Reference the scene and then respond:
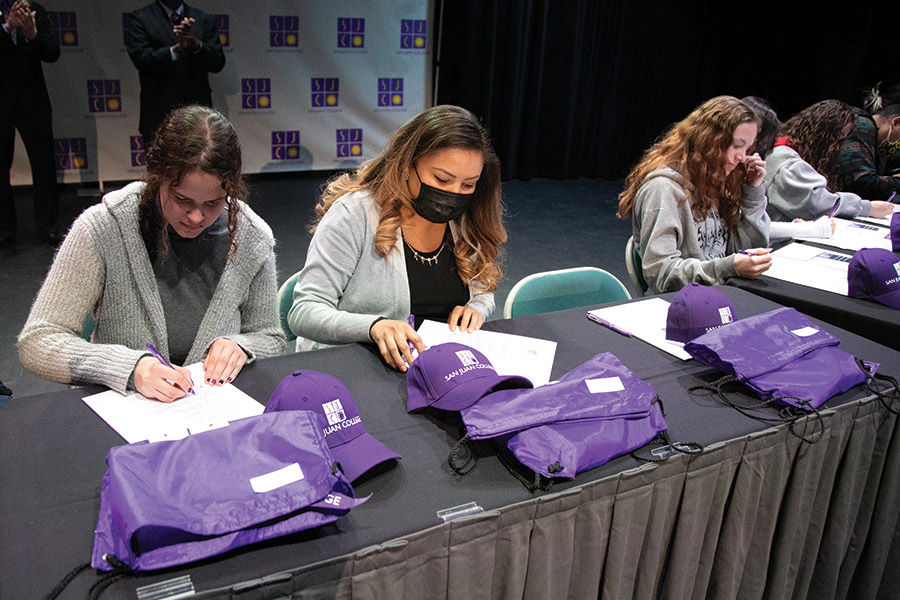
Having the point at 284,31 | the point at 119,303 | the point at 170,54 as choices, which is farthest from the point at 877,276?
the point at 284,31

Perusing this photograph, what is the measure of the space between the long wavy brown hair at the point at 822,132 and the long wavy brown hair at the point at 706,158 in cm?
113

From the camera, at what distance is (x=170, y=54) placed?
462cm

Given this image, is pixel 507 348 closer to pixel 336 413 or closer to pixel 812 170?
pixel 336 413

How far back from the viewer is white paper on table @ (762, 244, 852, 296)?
8.03 feet

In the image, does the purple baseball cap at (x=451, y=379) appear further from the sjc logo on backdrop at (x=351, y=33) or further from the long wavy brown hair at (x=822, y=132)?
the sjc logo on backdrop at (x=351, y=33)

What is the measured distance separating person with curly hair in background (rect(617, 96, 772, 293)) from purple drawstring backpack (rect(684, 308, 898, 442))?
2.22 ft

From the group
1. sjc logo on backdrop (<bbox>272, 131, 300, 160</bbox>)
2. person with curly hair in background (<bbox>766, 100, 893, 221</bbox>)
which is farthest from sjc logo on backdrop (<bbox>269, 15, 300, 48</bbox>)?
person with curly hair in background (<bbox>766, 100, 893, 221</bbox>)

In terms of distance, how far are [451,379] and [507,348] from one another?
383mm

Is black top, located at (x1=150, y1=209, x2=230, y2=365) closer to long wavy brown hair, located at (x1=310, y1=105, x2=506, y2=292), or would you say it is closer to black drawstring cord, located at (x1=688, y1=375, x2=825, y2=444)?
long wavy brown hair, located at (x1=310, y1=105, x2=506, y2=292)

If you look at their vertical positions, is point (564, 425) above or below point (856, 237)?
below

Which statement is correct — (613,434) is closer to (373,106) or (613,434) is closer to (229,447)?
(229,447)

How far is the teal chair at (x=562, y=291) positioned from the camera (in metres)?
2.35

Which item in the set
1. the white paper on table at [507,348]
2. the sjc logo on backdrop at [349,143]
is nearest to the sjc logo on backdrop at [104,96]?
the sjc logo on backdrop at [349,143]

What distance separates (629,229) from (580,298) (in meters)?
3.49
